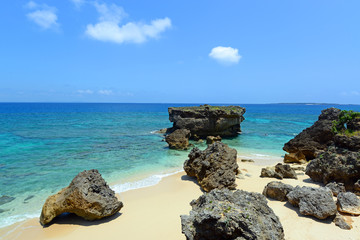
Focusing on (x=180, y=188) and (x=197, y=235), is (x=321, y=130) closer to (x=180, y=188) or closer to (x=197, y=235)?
(x=180, y=188)

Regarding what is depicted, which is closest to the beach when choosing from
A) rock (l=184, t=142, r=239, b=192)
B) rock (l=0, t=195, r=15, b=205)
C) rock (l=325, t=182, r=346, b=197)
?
rock (l=184, t=142, r=239, b=192)

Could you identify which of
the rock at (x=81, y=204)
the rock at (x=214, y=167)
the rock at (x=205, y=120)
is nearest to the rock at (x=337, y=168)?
the rock at (x=214, y=167)

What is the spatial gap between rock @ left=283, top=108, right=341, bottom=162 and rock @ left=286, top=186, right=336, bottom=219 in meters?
9.40

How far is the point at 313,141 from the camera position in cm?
1653

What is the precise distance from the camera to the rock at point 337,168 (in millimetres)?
9258

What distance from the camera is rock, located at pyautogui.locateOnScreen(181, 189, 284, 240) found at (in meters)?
4.31

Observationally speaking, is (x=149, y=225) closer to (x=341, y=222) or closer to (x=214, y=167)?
(x=214, y=167)

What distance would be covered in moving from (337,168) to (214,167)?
18.2ft

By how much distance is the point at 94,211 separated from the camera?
6.98m

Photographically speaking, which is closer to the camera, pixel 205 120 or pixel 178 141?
pixel 178 141

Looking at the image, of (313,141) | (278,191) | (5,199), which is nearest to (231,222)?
(278,191)

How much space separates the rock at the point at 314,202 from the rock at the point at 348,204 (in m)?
0.69

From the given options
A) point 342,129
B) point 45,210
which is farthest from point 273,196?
point 45,210

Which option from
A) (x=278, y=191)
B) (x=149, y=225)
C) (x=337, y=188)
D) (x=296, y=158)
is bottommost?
(x=296, y=158)
